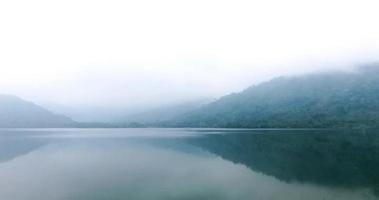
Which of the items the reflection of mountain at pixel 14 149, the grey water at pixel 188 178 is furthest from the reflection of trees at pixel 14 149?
the grey water at pixel 188 178

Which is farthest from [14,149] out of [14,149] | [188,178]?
[188,178]

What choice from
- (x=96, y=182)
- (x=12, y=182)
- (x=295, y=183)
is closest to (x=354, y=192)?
(x=295, y=183)

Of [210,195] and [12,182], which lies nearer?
[210,195]

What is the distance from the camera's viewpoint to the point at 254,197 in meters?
29.0

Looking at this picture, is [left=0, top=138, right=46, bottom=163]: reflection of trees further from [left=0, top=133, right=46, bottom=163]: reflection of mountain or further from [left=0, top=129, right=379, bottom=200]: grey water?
[left=0, top=129, right=379, bottom=200]: grey water

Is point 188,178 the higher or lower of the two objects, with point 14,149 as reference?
lower

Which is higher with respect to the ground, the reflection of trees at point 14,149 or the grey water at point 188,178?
the reflection of trees at point 14,149

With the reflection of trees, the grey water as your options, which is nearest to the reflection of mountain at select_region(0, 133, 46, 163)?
the reflection of trees

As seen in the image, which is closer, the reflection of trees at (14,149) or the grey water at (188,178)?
the grey water at (188,178)

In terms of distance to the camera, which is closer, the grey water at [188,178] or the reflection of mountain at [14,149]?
the grey water at [188,178]

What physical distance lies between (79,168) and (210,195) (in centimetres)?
2141

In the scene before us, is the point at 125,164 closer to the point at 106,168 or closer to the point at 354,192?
the point at 106,168

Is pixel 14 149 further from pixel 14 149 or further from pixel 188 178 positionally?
pixel 188 178

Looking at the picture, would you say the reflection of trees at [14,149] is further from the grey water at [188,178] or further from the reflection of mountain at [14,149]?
the grey water at [188,178]
